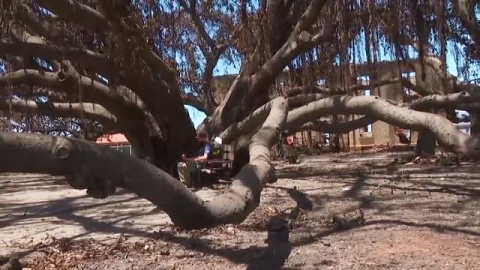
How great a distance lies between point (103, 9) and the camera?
345 inches

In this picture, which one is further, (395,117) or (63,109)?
(63,109)

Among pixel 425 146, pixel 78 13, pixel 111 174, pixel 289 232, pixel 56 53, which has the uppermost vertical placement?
pixel 78 13

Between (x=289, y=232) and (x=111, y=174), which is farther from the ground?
(x=111, y=174)

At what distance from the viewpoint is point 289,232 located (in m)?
6.79

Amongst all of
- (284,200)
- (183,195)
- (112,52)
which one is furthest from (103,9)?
(183,195)

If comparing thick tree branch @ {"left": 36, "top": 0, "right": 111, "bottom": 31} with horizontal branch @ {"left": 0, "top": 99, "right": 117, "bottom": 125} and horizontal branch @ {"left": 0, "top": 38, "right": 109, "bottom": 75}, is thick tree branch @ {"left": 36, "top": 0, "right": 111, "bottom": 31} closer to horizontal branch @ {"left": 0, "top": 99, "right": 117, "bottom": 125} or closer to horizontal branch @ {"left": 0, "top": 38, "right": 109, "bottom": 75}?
horizontal branch @ {"left": 0, "top": 38, "right": 109, "bottom": 75}

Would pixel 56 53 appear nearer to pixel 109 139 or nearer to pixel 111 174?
pixel 111 174

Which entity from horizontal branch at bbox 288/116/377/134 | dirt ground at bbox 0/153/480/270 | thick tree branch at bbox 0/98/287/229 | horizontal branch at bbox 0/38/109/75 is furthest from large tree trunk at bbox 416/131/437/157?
thick tree branch at bbox 0/98/287/229

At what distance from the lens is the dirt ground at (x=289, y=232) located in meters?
5.69

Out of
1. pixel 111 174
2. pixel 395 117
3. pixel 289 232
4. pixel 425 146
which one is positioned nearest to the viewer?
pixel 111 174

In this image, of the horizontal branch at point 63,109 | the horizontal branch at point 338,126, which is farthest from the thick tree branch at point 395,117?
the horizontal branch at point 338,126

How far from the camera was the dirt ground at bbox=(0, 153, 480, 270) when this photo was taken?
5688mm

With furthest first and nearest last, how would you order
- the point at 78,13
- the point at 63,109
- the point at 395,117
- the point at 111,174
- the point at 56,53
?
the point at 63,109 < the point at 56,53 < the point at 395,117 < the point at 78,13 < the point at 111,174

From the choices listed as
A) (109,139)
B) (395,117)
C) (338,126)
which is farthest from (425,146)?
(109,139)
